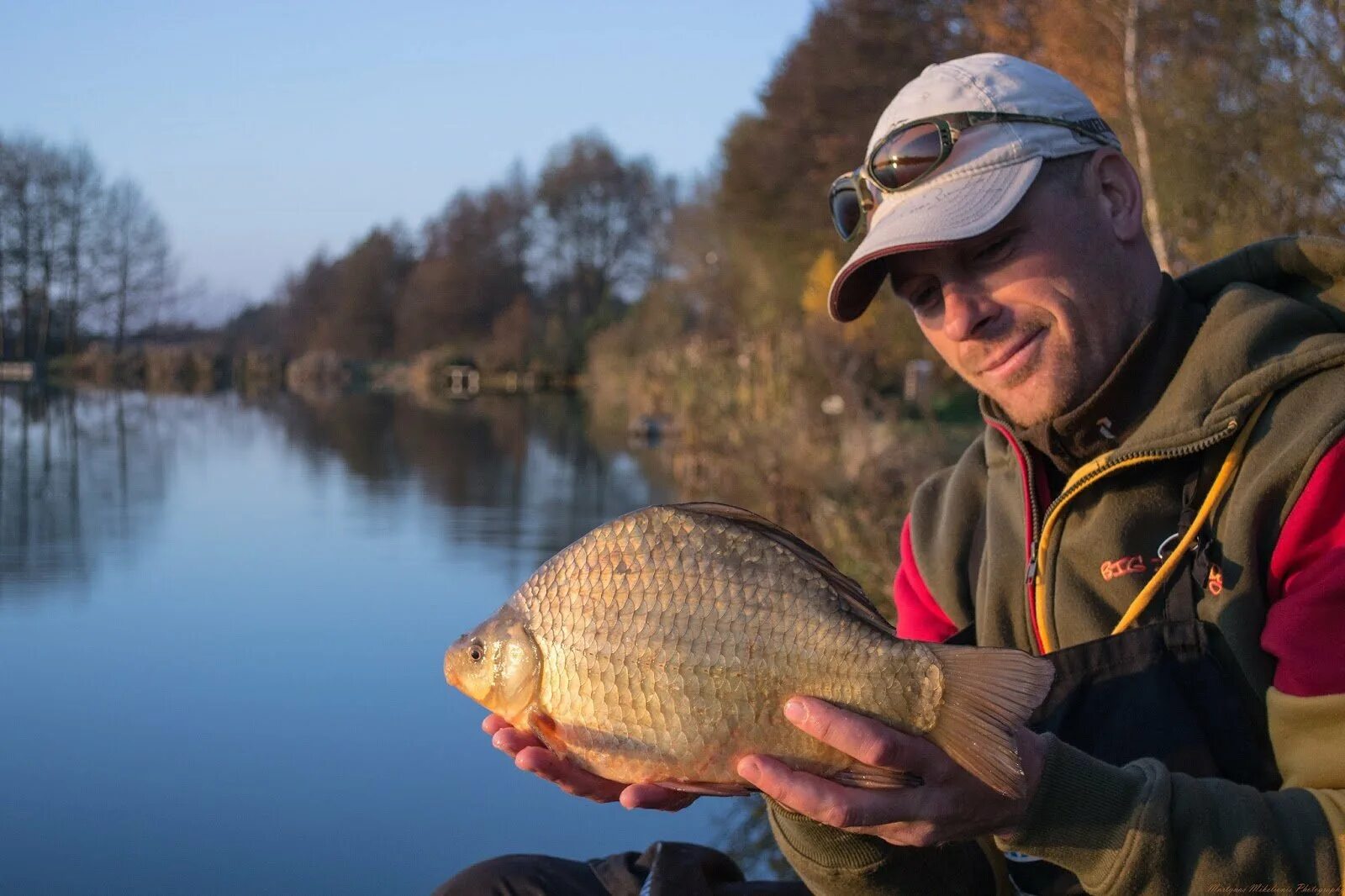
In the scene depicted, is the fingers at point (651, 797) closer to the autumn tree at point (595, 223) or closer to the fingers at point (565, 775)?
the fingers at point (565, 775)

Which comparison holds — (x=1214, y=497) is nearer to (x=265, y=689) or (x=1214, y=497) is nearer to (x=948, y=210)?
(x=948, y=210)

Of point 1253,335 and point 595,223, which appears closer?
point 1253,335

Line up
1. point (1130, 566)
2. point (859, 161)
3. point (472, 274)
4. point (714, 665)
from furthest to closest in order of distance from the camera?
point (472, 274) → point (859, 161) → point (1130, 566) → point (714, 665)

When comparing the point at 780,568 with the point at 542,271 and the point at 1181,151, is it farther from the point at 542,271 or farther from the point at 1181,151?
the point at 542,271

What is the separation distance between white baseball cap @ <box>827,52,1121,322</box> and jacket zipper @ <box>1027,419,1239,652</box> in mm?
439

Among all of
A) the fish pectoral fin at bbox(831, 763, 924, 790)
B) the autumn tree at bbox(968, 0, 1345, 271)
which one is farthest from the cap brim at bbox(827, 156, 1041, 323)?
the autumn tree at bbox(968, 0, 1345, 271)

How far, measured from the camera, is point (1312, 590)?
1.79 meters

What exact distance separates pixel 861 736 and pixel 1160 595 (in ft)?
2.49

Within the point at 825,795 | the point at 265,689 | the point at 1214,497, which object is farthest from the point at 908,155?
the point at 265,689

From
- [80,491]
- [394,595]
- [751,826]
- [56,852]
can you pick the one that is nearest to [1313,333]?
[751,826]

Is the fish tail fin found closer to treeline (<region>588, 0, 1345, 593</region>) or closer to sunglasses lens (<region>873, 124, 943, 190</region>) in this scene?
sunglasses lens (<region>873, 124, 943, 190</region>)

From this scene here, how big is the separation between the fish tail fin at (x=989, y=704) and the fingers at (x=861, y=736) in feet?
0.13

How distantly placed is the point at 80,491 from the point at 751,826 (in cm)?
1025

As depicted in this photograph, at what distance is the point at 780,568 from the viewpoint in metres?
1.66
